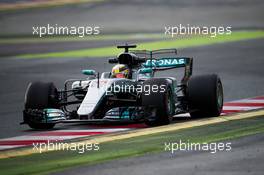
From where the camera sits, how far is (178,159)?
16516mm

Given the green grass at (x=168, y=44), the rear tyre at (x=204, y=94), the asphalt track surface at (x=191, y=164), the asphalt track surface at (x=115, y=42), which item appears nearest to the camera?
the asphalt track surface at (x=191, y=164)

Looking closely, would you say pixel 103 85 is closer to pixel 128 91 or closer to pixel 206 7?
pixel 128 91

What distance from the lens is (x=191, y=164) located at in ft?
52.5

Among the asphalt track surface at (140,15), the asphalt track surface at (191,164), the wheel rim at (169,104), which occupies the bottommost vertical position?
the asphalt track surface at (191,164)

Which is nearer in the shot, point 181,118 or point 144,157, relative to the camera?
point 144,157

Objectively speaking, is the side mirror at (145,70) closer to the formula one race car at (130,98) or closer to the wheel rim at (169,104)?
the formula one race car at (130,98)

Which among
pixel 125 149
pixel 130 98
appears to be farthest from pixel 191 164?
pixel 130 98

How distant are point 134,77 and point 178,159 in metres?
5.01

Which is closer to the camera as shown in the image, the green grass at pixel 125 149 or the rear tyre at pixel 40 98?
the green grass at pixel 125 149

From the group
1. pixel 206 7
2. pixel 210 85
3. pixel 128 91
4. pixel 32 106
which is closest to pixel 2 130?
pixel 32 106

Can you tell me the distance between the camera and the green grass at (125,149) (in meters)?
16.4

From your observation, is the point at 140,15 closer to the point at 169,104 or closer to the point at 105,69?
the point at 105,69

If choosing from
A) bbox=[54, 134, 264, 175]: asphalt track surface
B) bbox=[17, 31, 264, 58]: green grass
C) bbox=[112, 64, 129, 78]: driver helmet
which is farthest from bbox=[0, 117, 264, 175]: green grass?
bbox=[17, 31, 264, 58]: green grass

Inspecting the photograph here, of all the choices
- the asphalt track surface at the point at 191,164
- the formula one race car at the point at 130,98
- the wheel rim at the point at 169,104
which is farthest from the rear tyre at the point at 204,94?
the asphalt track surface at the point at 191,164
